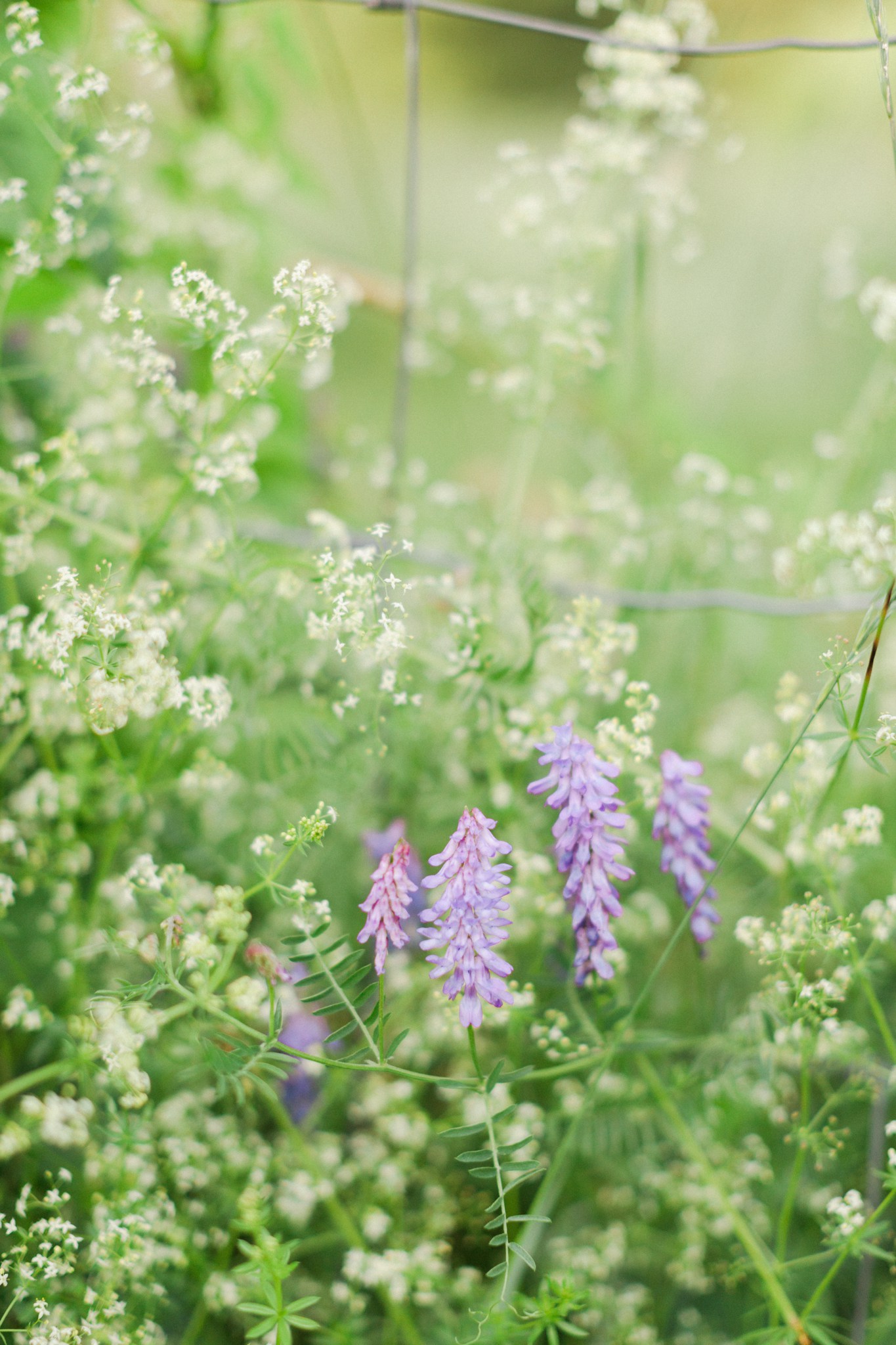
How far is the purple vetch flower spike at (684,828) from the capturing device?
0.94 metres

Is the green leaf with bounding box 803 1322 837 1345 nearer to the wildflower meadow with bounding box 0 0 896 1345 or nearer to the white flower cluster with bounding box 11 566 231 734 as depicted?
the wildflower meadow with bounding box 0 0 896 1345

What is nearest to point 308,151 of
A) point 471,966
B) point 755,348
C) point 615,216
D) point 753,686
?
point 755,348

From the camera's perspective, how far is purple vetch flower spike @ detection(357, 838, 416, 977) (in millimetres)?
742

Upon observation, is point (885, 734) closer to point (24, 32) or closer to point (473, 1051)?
point (473, 1051)

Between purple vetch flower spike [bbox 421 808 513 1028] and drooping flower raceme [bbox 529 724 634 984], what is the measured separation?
0.08 metres

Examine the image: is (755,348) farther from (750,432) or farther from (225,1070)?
(225,1070)

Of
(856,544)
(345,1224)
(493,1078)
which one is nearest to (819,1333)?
(493,1078)

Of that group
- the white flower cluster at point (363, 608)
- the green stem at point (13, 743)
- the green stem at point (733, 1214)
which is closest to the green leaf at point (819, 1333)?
the green stem at point (733, 1214)

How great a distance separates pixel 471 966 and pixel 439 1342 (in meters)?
0.63

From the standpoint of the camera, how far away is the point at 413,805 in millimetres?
1405

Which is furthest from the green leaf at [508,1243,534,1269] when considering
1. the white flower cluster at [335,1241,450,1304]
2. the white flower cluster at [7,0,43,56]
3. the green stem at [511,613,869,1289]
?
the white flower cluster at [7,0,43,56]

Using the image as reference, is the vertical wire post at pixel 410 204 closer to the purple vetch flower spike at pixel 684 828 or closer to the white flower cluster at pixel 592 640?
the white flower cluster at pixel 592 640

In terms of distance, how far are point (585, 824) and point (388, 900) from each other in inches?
7.3

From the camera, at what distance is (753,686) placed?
6.63 ft
